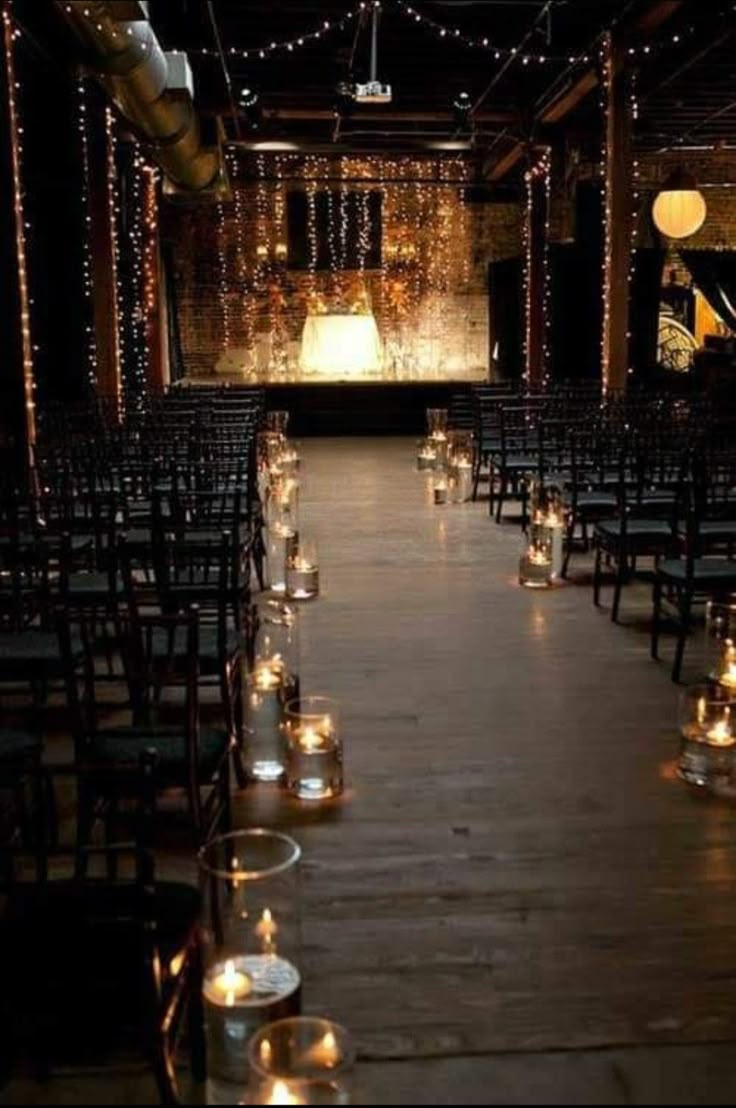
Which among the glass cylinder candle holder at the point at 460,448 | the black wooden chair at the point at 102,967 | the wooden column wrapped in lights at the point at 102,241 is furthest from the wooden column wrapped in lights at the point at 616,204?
the black wooden chair at the point at 102,967

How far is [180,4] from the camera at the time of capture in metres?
10.1

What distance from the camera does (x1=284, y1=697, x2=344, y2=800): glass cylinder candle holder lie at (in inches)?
157

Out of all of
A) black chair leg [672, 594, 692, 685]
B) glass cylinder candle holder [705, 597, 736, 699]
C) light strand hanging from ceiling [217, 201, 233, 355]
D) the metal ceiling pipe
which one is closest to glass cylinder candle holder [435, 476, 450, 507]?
the metal ceiling pipe

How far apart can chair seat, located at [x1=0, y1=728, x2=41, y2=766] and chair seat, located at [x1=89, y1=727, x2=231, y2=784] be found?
0.63 ft

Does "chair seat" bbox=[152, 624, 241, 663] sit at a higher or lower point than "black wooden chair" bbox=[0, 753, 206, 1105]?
higher

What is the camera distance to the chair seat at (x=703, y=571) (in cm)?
527

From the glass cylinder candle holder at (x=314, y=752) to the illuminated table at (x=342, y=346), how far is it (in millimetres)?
14377

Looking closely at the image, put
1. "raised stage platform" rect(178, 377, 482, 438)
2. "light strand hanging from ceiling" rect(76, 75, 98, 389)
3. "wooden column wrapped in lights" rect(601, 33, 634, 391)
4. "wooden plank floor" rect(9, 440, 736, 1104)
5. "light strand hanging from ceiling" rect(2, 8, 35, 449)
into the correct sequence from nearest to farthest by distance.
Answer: "wooden plank floor" rect(9, 440, 736, 1104)
"light strand hanging from ceiling" rect(2, 8, 35, 449)
"wooden column wrapped in lights" rect(601, 33, 634, 391)
"light strand hanging from ceiling" rect(76, 75, 98, 389)
"raised stage platform" rect(178, 377, 482, 438)

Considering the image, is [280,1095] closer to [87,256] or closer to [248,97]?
[87,256]

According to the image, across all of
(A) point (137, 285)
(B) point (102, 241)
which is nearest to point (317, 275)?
(A) point (137, 285)

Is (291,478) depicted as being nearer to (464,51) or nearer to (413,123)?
(464,51)

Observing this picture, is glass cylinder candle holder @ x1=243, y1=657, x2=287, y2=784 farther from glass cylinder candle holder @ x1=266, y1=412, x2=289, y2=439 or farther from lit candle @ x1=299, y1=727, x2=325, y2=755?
glass cylinder candle holder @ x1=266, y1=412, x2=289, y2=439

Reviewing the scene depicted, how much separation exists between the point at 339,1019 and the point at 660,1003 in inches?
28.1

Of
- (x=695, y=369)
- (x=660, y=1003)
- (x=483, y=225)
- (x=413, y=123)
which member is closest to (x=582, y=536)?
(x=660, y=1003)
